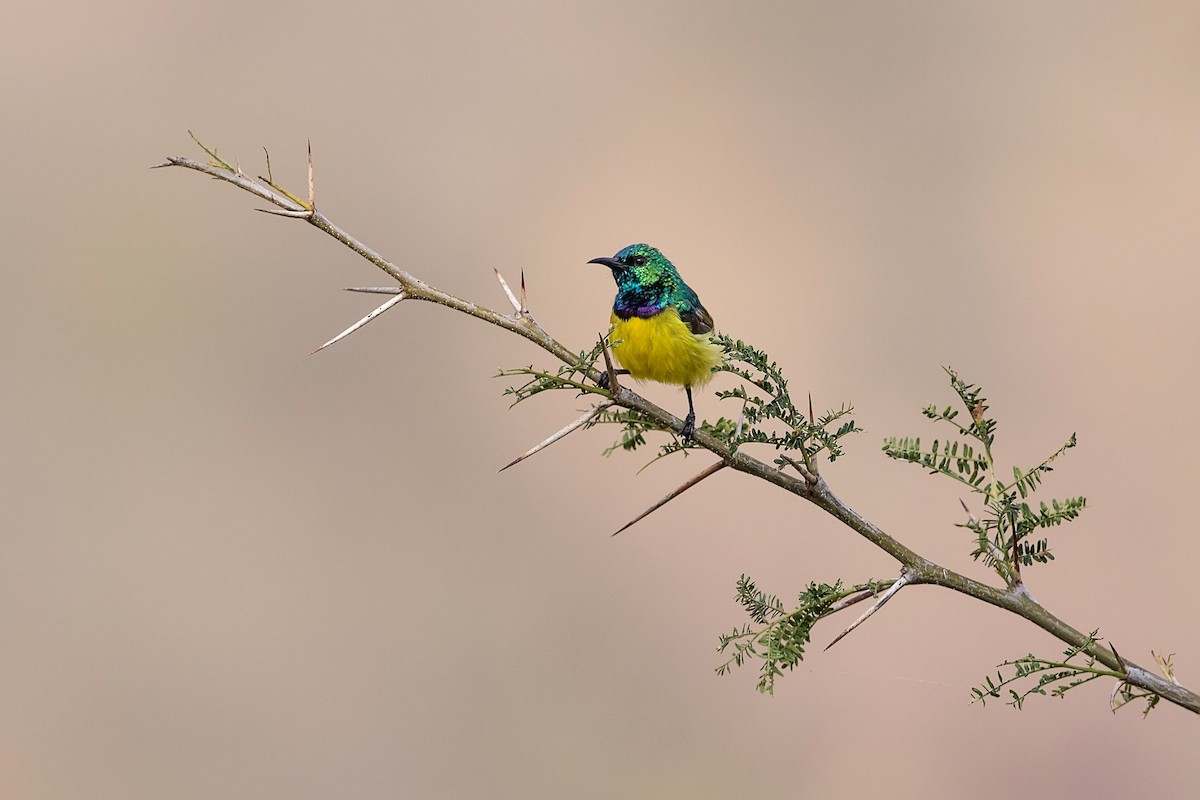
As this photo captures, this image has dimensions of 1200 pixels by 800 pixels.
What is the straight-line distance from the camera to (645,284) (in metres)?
3.23

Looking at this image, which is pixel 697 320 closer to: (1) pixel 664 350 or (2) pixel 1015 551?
(1) pixel 664 350

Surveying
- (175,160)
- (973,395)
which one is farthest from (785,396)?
(175,160)

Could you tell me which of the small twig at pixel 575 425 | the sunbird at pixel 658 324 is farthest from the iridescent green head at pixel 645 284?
the small twig at pixel 575 425

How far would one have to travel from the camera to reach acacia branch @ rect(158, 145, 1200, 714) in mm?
1337

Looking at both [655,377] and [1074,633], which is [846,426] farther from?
[655,377]

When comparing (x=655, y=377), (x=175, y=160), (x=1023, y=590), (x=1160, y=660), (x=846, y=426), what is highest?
(x=655, y=377)

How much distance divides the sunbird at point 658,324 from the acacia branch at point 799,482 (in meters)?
1.48

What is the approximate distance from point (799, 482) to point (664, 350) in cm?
159

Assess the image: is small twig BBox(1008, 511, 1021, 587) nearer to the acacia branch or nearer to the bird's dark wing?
the acacia branch

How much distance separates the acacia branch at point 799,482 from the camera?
1.34 meters

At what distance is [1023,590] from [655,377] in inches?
69.2

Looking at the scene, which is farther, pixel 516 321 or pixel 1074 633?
pixel 516 321

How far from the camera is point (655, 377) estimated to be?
3.13 metres

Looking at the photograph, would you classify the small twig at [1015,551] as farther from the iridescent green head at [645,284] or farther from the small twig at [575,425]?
the iridescent green head at [645,284]
